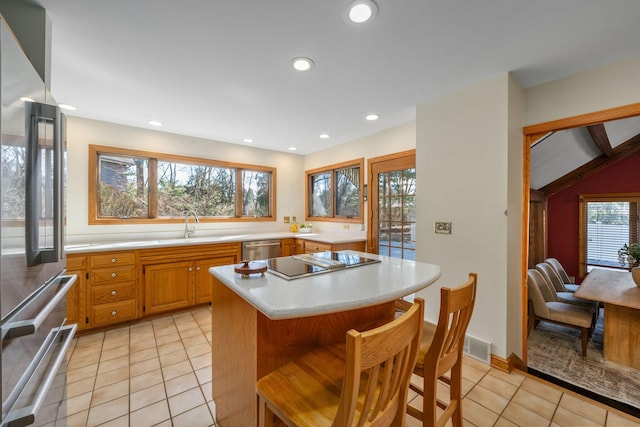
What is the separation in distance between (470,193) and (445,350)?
1545mm

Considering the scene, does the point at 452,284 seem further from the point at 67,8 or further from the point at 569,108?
the point at 67,8

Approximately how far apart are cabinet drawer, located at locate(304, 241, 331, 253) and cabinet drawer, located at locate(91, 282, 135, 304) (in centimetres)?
214

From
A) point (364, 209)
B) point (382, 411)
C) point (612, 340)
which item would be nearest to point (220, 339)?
point (382, 411)

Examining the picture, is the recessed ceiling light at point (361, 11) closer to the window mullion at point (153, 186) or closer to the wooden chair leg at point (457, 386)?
the wooden chair leg at point (457, 386)

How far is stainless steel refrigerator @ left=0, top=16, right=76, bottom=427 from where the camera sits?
0.78m

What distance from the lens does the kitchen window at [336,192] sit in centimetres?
405

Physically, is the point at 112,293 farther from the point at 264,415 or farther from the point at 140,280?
the point at 264,415

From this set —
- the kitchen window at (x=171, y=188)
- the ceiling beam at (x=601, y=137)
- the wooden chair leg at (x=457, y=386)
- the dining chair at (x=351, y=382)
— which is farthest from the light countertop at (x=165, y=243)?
the ceiling beam at (x=601, y=137)

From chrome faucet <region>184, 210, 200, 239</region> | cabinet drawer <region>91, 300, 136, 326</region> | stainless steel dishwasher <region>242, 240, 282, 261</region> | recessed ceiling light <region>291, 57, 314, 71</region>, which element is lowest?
cabinet drawer <region>91, 300, 136, 326</region>

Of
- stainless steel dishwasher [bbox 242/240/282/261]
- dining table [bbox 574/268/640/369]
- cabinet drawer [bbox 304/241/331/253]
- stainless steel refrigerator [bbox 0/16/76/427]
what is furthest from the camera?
stainless steel dishwasher [bbox 242/240/282/261]

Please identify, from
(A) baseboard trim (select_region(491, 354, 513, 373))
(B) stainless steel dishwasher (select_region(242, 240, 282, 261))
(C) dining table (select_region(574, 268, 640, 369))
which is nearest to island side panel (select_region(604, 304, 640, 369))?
(C) dining table (select_region(574, 268, 640, 369))

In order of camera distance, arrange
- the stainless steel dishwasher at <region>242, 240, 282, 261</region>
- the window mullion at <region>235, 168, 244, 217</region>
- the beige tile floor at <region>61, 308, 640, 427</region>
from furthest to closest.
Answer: the window mullion at <region>235, 168, 244, 217</region> → the stainless steel dishwasher at <region>242, 240, 282, 261</region> → the beige tile floor at <region>61, 308, 640, 427</region>

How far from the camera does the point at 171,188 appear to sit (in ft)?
12.3

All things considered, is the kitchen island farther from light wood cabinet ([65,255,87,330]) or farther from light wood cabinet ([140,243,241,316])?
light wood cabinet ([65,255,87,330])
